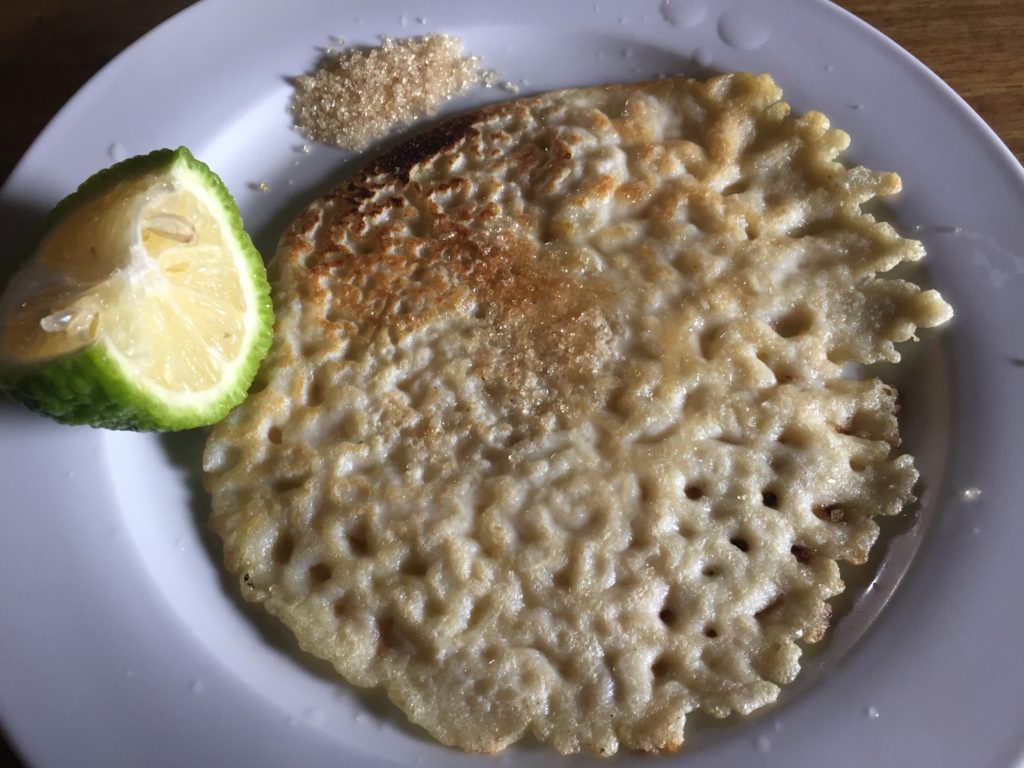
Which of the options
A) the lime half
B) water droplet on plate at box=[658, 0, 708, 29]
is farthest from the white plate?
the lime half

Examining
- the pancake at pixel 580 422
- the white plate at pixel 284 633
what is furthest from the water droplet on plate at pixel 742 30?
the pancake at pixel 580 422

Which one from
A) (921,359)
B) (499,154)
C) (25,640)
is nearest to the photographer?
(25,640)

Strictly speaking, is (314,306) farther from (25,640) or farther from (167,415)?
(25,640)

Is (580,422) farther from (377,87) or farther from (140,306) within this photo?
(377,87)

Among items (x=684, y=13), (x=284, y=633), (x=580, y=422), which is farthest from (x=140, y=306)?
(x=684, y=13)

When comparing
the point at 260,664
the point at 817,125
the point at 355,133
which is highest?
the point at 817,125

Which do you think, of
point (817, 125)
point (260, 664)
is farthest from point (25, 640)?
point (817, 125)

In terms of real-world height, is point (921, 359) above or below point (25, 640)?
above

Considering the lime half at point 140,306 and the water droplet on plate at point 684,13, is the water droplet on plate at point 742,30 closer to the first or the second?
the water droplet on plate at point 684,13

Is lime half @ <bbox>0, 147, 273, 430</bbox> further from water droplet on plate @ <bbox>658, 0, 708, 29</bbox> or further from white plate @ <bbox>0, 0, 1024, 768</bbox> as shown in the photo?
water droplet on plate @ <bbox>658, 0, 708, 29</bbox>
